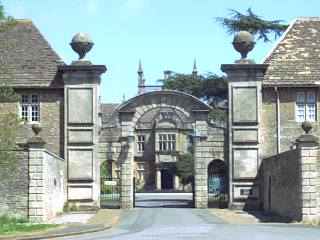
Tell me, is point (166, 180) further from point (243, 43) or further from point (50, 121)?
point (243, 43)

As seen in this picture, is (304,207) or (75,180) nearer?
(304,207)

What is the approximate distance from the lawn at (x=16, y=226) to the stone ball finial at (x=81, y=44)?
1141 cm

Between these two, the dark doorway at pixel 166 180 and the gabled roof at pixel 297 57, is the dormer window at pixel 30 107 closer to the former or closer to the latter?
the gabled roof at pixel 297 57

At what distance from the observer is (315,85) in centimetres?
3800

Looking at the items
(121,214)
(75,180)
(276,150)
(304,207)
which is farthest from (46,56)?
(304,207)

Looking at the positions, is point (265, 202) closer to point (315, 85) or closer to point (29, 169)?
point (315, 85)

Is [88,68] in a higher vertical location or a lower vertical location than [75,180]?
higher

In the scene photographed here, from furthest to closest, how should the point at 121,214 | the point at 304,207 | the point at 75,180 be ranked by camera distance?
the point at 75,180 → the point at 121,214 → the point at 304,207

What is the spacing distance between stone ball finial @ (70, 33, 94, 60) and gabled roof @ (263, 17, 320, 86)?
9546 millimetres

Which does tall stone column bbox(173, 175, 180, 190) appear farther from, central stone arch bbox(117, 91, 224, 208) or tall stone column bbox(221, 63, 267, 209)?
tall stone column bbox(221, 63, 267, 209)

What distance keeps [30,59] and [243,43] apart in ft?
38.0

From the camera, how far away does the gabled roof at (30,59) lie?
3825 cm

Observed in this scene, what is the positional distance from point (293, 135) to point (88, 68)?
11.4 m

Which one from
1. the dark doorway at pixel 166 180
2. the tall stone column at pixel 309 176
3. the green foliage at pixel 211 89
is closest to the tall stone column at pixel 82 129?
the tall stone column at pixel 309 176
